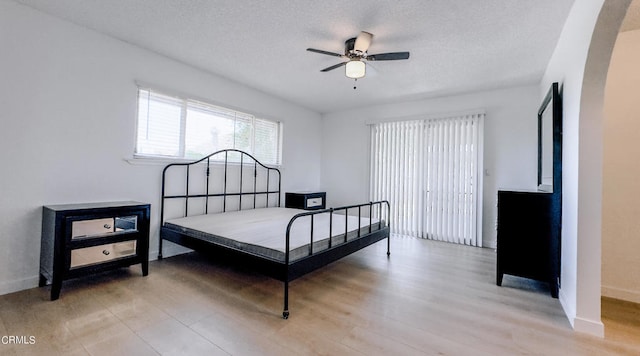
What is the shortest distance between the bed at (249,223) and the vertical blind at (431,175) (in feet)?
4.99

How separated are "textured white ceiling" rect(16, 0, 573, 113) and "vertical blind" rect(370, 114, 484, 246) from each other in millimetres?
1005

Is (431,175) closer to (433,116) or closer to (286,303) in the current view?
(433,116)

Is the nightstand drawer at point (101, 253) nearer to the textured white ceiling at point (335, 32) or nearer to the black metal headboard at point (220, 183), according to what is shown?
the black metal headboard at point (220, 183)

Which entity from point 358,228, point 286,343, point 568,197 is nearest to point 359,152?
point 358,228

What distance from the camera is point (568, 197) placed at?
6.96 feet

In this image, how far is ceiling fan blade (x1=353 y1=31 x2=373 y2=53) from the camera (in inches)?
102

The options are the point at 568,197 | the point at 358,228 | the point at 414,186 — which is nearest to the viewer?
the point at 568,197

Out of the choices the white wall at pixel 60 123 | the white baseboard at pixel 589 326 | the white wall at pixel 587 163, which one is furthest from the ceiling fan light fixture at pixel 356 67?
Result: the white baseboard at pixel 589 326

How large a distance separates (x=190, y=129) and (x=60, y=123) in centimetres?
133

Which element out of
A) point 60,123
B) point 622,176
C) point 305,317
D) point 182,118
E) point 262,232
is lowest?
point 305,317

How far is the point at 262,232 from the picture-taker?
2650 millimetres

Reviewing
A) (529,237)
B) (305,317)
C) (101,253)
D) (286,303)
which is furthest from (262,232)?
(529,237)

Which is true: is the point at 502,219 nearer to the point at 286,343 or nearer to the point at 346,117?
the point at 286,343

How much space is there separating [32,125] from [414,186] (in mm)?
5125
